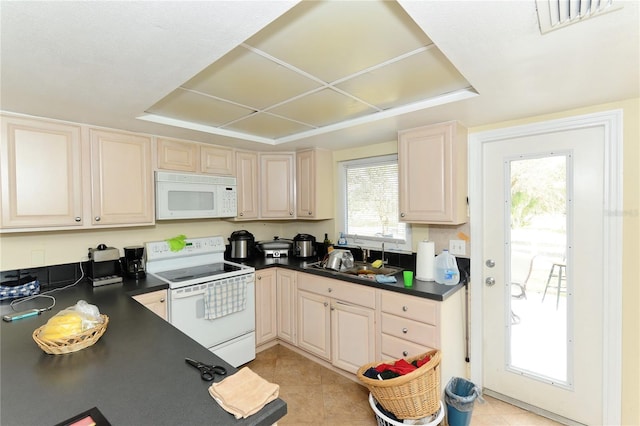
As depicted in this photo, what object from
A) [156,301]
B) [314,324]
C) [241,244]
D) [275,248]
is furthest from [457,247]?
[156,301]

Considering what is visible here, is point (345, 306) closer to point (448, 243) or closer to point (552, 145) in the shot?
point (448, 243)

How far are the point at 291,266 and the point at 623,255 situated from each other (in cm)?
249

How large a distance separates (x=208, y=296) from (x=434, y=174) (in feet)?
6.89

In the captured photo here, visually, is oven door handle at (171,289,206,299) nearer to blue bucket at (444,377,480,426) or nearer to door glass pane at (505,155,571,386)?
blue bucket at (444,377,480,426)

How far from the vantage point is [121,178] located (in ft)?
7.66

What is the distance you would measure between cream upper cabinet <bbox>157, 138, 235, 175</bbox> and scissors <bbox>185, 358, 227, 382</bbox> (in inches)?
78.5

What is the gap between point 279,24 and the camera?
3.87 feet

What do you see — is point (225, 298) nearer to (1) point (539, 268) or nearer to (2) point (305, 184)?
(2) point (305, 184)

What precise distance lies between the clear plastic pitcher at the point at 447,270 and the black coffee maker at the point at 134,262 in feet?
8.08

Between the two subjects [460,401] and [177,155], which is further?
[177,155]

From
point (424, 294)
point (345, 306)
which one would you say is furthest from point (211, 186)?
point (424, 294)

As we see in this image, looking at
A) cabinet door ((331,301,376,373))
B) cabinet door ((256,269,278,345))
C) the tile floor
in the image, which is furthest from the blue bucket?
cabinet door ((256,269,278,345))

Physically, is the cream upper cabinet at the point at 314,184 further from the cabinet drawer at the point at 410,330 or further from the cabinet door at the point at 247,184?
the cabinet drawer at the point at 410,330

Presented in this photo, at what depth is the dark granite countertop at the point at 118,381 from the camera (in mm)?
847
